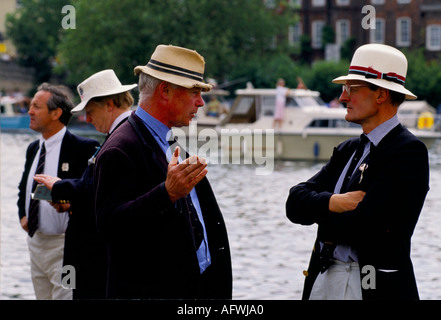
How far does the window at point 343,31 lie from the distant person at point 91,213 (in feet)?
240

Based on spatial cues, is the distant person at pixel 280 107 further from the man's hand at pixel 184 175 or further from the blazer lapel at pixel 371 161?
the man's hand at pixel 184 175

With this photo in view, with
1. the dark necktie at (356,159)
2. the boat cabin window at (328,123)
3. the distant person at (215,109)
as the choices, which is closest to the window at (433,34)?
the distant person at (215,109)

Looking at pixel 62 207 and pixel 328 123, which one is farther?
pixel 328 123

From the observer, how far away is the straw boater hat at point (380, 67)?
13.3ft

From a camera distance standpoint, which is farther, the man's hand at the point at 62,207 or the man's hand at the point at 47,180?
the man's hand at the point at 62,207

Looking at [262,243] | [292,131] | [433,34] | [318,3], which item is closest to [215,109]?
[292,131]

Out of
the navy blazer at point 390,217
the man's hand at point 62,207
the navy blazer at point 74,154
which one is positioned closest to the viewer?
the navy blazer at point 390,217

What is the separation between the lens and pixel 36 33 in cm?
8362

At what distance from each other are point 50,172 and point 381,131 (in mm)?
2918

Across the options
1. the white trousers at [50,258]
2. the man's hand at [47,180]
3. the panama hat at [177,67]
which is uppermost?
the panama hat at [177,67]

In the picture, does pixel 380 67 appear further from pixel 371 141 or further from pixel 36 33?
pixel 36 33

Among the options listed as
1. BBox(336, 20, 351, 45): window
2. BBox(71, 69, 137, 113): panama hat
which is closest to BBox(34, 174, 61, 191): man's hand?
BBox(71, 69, 137, 113): panama hat
